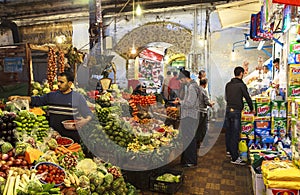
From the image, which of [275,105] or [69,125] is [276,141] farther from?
[69,125]

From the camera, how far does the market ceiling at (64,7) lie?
8.70 m

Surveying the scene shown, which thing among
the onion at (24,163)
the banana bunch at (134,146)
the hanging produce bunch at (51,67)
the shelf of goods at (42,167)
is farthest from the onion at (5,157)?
the hanging produce bunch at (51,67)

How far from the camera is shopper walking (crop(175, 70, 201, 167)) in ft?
17.0

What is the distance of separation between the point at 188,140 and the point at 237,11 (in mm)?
3461

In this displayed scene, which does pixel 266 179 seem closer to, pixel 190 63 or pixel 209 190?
pixel 209 190

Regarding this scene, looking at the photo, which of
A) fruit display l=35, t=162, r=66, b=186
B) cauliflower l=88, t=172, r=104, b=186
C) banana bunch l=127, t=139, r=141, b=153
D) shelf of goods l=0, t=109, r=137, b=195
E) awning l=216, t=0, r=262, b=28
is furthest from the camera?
awning l=216, t=0, r=262, b=28

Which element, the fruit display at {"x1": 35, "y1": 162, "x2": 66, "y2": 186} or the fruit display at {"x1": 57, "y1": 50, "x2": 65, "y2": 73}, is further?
the fruit display at {"x1": 57, "y1": 50, "x2": 65, "y2": 73}

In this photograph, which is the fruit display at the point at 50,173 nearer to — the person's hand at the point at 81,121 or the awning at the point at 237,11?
the person's hand at the point at 81,121

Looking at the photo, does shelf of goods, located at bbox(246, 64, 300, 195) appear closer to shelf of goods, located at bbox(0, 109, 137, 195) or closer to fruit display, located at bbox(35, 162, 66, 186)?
shelf of goods, located at bbox(0, 109, 137, 195)

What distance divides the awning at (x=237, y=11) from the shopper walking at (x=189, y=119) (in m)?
2.26

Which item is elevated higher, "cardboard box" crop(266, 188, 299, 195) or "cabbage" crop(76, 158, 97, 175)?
"cabbage" crop(76, 158, 97, 175)

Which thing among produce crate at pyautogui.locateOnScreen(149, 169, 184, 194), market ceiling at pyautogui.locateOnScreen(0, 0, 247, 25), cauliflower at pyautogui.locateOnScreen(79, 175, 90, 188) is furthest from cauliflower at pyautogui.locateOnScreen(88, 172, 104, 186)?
market ceiling at pyautogui.locateOnScreen(0, 0, 247, 25)

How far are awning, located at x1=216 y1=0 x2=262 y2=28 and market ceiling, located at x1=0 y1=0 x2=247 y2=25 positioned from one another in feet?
4.84

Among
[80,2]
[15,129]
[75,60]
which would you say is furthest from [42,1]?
[15,129]
